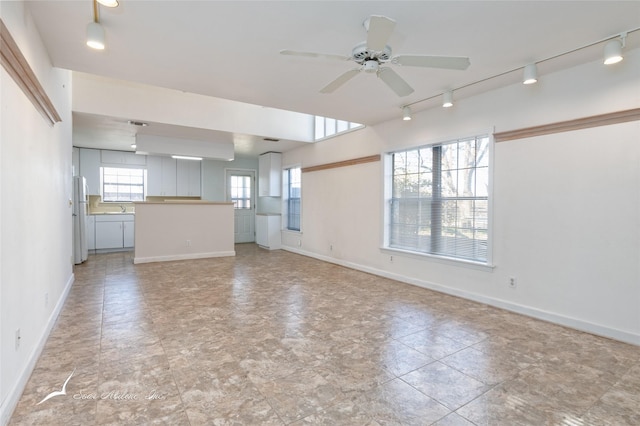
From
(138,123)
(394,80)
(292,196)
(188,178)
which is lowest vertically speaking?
(292,196)

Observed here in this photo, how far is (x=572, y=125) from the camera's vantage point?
3.11 metres

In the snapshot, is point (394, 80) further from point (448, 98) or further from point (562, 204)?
point (562, 204)

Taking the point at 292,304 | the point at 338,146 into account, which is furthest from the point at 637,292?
the point at 338,146

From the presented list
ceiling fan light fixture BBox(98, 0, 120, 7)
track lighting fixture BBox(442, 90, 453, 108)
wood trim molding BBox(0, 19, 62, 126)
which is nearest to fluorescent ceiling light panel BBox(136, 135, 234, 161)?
wood trim molding BBox(0, 19, 62, 126)

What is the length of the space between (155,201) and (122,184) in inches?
59.0

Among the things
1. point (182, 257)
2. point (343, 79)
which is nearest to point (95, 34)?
point (343, 79)

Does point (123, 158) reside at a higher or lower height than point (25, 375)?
higher

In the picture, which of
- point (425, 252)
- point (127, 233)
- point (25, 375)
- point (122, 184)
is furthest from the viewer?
point (122, 184)

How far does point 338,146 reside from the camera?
6188 millimetres

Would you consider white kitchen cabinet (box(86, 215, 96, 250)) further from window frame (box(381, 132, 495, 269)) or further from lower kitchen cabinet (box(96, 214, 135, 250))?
window frame (box(381, 132, 495, 269))

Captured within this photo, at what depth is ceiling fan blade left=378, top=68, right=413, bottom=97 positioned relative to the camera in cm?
255

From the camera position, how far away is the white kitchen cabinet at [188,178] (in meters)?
8.27

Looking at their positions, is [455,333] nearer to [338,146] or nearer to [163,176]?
[338,146]

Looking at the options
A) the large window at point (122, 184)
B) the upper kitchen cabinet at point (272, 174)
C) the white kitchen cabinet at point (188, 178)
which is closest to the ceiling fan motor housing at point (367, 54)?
the upper kitchen cabinet at point (272, 174)
